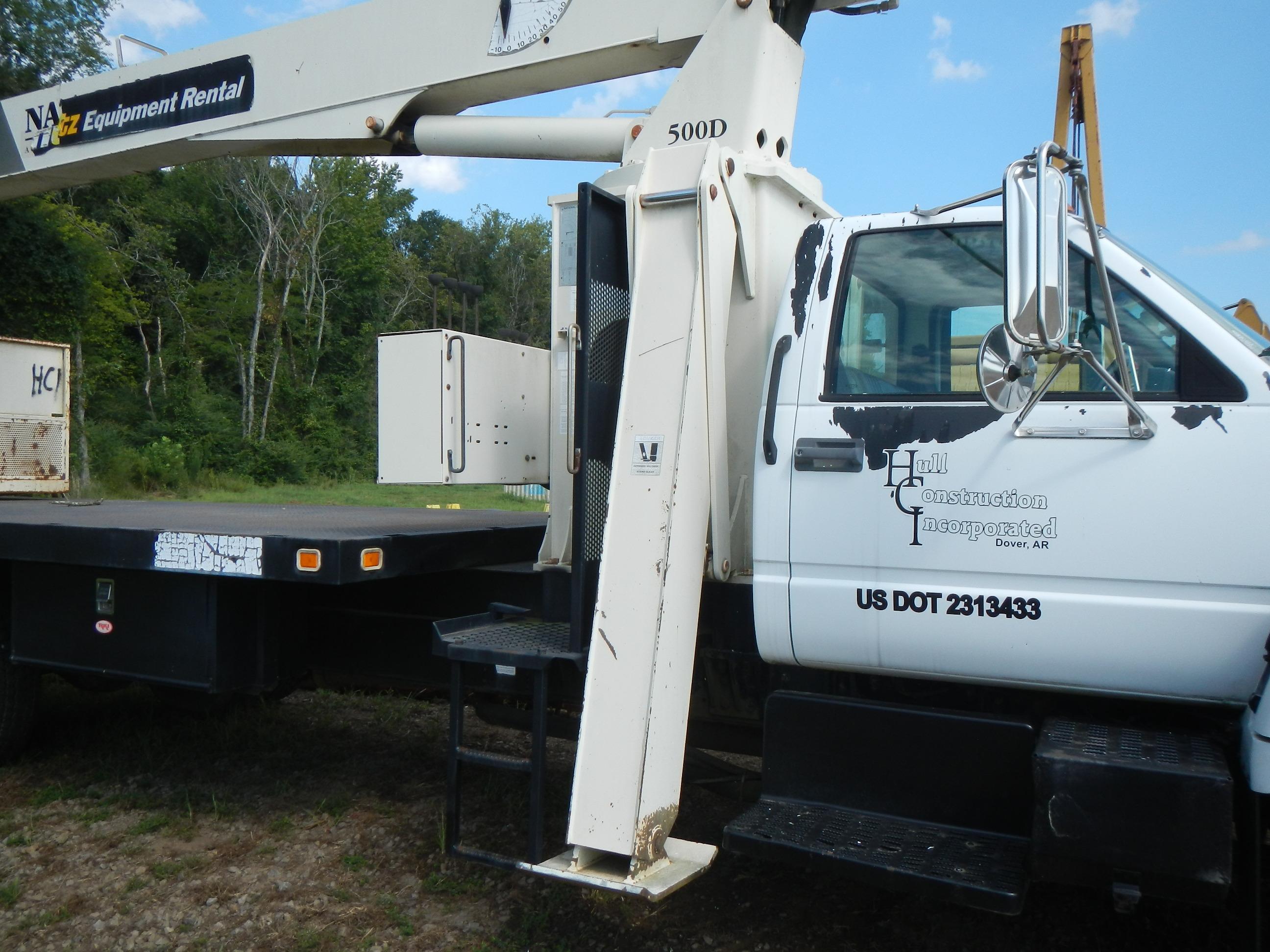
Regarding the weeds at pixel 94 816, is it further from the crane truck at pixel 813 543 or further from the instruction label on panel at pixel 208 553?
the instruction label on panel at pixel 208 553

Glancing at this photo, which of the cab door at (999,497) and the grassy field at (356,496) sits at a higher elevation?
the cab door at (999,497)

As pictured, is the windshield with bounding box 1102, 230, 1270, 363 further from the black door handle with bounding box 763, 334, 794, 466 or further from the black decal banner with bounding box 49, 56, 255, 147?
the black decal banner with bounding box 49, 56, 255, 147

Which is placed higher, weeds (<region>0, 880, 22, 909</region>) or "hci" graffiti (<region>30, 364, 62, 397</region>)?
"hci" graffiti (<region>30, 364, 62, 397</region>)

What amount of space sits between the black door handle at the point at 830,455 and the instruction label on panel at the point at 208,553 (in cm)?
186

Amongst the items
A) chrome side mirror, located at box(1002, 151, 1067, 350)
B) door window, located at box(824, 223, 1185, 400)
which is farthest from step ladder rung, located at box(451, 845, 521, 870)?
chrome side mirror, located at box(1002, 151, 1067, 350)

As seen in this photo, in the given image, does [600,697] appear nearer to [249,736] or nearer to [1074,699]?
[1074,699]

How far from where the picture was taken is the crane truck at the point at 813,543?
2.61m

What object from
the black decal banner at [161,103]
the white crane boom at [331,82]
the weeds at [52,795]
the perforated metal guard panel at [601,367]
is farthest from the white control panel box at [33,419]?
the perforated metal guard panel at [601,367]

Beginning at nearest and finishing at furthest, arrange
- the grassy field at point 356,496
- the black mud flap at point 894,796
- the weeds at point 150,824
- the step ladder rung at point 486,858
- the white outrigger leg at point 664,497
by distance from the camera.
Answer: the black mud flap at point 894,796, the white outrigger leg at point 664,497, the step ladder rung at point 486,858, the weeds at point 150,824, the grassy field at point 356,496

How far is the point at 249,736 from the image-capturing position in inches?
217

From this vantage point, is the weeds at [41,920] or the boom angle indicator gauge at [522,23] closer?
the weeds at [41,920]

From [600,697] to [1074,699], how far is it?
4.31ft

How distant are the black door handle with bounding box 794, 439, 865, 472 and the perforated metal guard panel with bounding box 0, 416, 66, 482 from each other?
270 inches

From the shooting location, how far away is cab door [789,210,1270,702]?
8.64 feet
